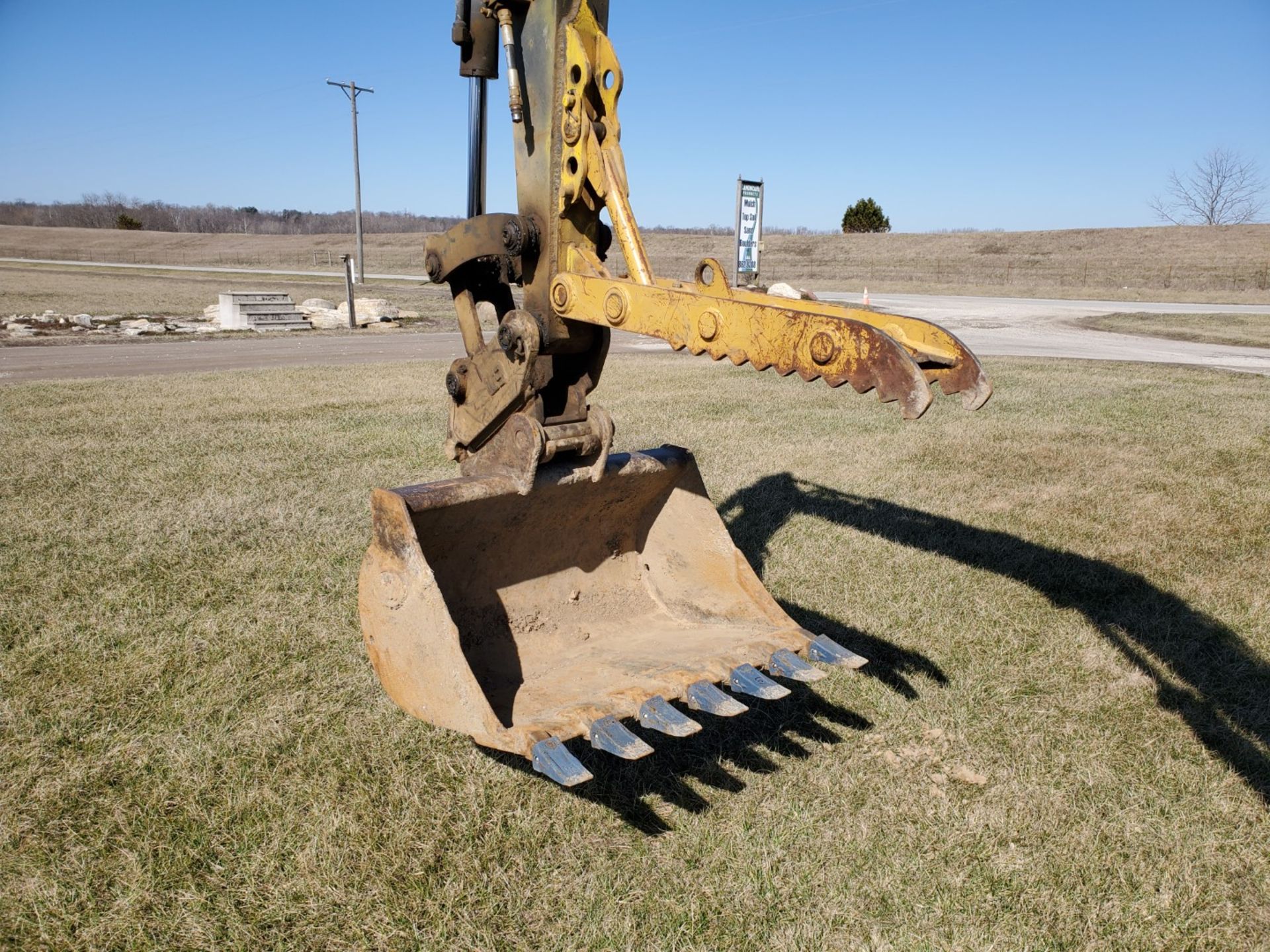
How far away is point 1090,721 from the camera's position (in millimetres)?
3422

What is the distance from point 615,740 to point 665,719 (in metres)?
0.17

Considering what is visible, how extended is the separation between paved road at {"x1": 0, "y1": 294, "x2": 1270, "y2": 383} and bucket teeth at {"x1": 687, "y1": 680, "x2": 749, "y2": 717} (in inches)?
438

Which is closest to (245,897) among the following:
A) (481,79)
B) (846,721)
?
(846,721)

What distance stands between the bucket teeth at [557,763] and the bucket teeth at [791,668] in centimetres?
78

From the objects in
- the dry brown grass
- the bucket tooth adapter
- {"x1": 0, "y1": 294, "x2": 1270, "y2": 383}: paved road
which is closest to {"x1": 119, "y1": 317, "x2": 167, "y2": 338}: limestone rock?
{"x1": 0, "y1": 294, "x2": 1270, "y2": 383}: paved road

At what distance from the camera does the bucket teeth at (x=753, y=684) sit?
2633 mm

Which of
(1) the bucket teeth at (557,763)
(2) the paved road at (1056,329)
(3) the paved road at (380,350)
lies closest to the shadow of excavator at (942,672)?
(1) the bucket teeth at (557,763)

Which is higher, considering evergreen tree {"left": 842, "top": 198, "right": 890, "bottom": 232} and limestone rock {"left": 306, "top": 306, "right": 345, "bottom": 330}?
evergreen tree {"left": 842, "top": 198, "right": 890, "bottom": 232}

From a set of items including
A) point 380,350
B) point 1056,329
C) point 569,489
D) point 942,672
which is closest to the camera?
point 569,489

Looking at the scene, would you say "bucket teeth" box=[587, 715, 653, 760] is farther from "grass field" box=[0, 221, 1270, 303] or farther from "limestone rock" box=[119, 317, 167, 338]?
"grass field" box=[0, 221, 1270, 303]

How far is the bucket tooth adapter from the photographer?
2465 millimetres

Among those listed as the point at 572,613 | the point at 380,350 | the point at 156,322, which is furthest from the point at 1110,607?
the point at 156,322

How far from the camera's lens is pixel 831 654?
115 inches

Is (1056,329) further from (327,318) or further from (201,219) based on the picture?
(201,219)
